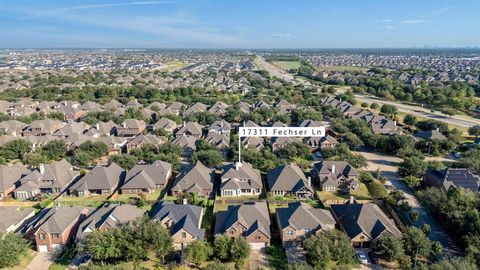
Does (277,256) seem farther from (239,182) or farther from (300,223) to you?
(239,182)

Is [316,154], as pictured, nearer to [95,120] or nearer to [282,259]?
[282,259]

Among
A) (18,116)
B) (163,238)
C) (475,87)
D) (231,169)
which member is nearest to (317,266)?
(163,238)

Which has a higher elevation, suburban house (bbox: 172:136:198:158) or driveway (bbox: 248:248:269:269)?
Result: suburban house (bbox: 172:136:198:158)

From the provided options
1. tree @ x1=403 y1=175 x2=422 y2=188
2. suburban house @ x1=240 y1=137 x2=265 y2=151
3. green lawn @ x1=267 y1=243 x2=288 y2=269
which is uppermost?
suburban house @ x1=240 y1=137 x2=265 y2=151

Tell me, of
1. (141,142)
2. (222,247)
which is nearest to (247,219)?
(222,247)

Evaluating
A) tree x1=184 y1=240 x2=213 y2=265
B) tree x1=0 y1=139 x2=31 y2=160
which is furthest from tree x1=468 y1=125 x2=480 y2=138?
tree x1=0 y1=139 x2=31 y2=160

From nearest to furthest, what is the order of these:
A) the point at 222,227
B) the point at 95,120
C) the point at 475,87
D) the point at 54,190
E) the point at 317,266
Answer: the point at 317,266, the point at 222,227, the point at 54,190, the point at 95,120, the point at 475,87

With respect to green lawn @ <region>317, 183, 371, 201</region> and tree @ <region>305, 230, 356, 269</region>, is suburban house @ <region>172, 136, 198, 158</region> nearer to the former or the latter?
green lawn @ <region>317, 183, 371, 201</region>
